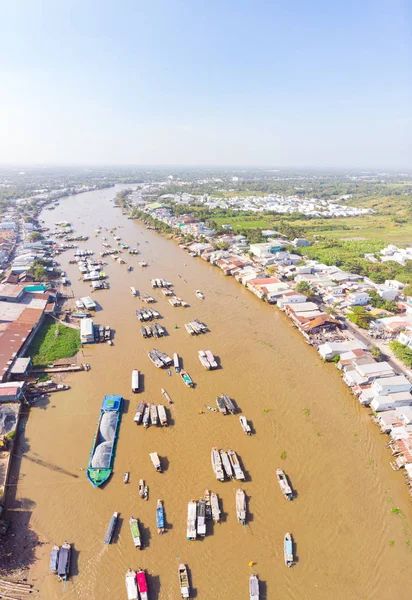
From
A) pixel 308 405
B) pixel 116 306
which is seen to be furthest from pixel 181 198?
pixel 308 405

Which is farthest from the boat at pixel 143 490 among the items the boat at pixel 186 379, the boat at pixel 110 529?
the boat at pixel 186 379

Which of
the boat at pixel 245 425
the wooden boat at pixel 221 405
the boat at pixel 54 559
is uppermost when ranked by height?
the wooden boat at pixel 221 405

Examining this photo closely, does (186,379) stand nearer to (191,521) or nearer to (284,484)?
(284,484)

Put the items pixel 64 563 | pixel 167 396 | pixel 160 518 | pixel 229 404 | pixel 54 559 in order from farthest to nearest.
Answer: pixel 167 396 < pixel 229 404 < pixel 160 518 < pixel 54 559 < pixel 64 563

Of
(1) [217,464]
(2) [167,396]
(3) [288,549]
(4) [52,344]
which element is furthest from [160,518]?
(4) [52,344]

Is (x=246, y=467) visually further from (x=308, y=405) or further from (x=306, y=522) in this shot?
(x=308, y=405)

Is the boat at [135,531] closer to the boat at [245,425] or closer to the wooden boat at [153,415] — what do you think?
the wooden boat at [153,415]
